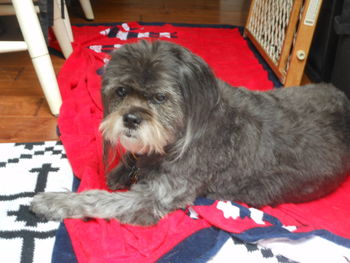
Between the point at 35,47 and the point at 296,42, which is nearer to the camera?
the point at 35,47

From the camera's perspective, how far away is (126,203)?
125 cm

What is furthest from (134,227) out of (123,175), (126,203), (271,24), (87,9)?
(87,9)

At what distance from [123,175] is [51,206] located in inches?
12.0

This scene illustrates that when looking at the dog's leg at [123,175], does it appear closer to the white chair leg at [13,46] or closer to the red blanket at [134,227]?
the red blanket at [134,227]

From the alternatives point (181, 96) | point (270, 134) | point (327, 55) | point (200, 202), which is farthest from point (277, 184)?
point (327, 55)

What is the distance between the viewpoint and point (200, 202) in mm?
1360

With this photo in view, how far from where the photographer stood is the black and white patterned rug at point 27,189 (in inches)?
46.3

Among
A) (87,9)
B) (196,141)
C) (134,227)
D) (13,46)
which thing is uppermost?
(13,46)

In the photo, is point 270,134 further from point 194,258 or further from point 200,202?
point 194,258

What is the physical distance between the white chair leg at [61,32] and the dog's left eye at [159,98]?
1403 mm

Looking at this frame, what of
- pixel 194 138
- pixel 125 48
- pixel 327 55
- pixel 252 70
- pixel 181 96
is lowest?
pixel 252 70

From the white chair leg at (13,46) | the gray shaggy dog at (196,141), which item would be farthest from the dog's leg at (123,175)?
the white chair leg at (13,46)

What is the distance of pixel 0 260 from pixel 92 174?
1.53 feet

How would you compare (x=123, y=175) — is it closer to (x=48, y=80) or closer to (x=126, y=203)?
(x=126, y=203)
